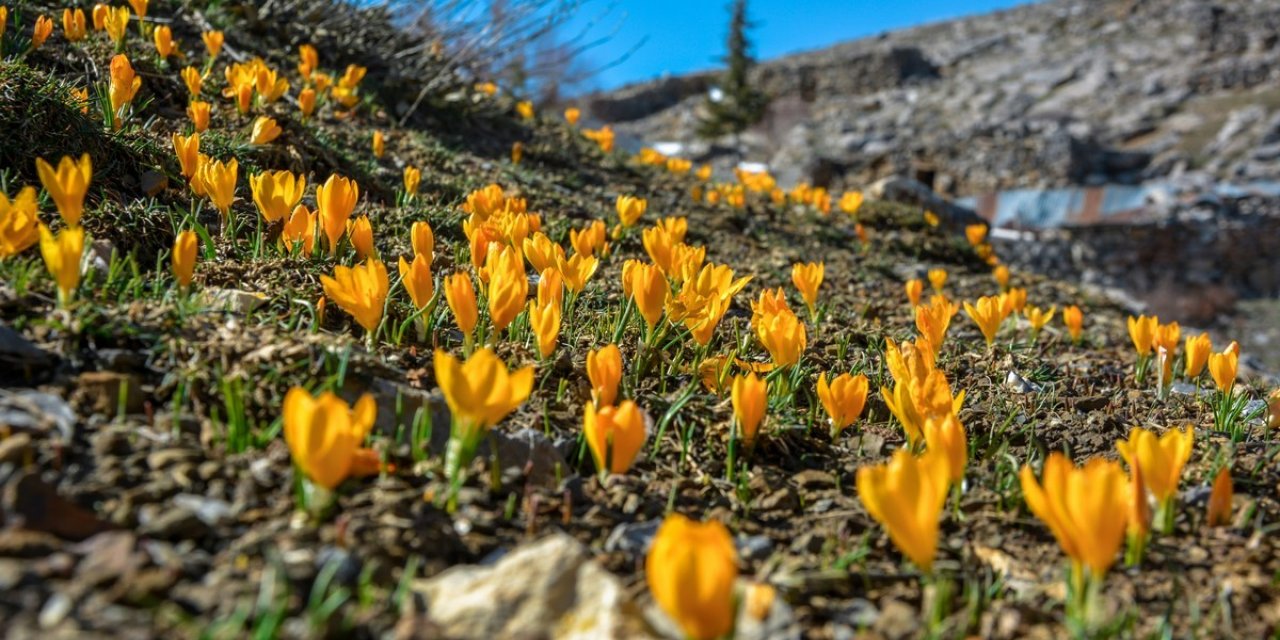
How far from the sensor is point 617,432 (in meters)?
1.19

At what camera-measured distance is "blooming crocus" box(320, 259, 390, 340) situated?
1.42 m

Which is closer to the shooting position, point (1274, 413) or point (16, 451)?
point (16, 451)

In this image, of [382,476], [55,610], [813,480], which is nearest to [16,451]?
[55,610]

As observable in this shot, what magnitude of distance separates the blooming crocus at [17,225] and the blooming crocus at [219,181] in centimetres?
51

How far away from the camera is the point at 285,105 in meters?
3.49

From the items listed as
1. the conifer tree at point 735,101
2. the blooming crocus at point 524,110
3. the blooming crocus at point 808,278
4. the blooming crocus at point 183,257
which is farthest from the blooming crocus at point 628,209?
the conifer tree at point 735,101

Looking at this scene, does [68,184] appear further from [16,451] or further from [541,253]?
[541,253]

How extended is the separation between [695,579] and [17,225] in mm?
1248

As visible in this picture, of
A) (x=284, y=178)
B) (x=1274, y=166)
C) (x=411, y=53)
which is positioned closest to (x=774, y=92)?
(x=1274, y=166)

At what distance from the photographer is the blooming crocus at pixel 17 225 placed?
1.26 meters

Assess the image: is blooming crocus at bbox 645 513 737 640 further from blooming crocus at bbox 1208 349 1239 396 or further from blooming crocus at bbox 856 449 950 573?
blooming crocus at bbox 1208 349 1239 396

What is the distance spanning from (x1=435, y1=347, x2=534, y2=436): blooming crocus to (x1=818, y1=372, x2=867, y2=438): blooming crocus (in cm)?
66

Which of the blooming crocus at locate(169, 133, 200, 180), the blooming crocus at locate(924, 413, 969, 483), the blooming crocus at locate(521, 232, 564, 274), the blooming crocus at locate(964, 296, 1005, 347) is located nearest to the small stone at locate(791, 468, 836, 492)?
the blooming crocus at locate(924, 413, 969, 483)

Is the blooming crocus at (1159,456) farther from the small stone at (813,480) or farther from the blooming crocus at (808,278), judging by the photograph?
the blooming crocus at (808,278)
